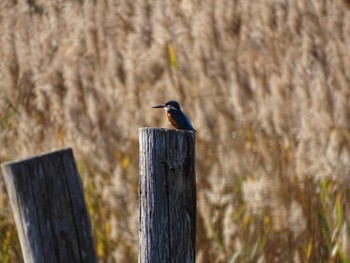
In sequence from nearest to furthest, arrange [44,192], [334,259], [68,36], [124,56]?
1. [44,192]
2. [334,259]
3. [124,56]
4. [68,36]


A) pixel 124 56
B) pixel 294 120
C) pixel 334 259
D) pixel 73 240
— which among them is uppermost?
pixel 124 56

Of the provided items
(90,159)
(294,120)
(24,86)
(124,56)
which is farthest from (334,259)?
(24,86)

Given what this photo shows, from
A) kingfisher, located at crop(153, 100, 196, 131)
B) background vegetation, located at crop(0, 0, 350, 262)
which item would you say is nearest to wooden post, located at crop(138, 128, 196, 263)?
kingfisher, located at crop(153, 100, 196, 131)

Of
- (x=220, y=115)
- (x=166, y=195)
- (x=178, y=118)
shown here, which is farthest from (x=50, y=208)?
(x=220, y=115)

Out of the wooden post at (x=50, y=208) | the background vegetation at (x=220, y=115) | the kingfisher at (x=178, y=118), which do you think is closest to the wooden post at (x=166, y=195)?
the wooden post at (x=50, y=208)

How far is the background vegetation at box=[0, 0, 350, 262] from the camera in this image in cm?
368

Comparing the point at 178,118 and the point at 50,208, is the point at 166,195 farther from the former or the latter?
the point at 178,118

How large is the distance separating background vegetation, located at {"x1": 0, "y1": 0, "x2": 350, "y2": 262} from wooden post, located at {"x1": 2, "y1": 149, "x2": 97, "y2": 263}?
1.40m

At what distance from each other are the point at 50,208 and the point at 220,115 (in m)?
1.74

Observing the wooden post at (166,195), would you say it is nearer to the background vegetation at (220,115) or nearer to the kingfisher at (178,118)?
the kingfisher at (178,118)

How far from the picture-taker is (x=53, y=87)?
14.9 feet

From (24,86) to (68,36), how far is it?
64 cm

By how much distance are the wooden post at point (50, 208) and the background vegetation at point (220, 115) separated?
1403 mm

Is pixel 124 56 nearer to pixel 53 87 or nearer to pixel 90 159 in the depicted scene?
pixel 53 87
